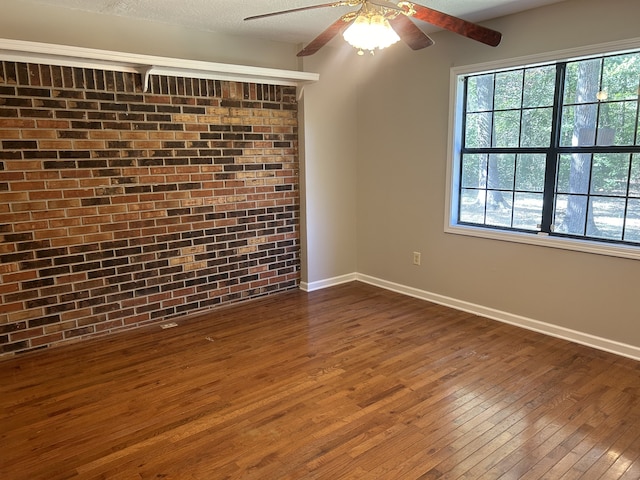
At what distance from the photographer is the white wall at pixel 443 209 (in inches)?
119

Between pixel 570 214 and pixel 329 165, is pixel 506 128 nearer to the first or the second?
pixel 570 214

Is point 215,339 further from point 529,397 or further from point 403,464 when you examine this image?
point 529,397

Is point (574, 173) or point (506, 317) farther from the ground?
point (574, 173)

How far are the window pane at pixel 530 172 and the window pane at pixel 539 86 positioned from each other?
1.24 ft

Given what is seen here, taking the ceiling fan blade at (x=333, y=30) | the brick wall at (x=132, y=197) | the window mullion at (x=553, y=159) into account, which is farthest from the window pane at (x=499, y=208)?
the ceiling fan blade at (x=333, y=30)

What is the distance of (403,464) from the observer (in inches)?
79.8

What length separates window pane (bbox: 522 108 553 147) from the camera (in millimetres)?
3307

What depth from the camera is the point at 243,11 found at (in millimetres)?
3162

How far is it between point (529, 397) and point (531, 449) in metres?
0.48

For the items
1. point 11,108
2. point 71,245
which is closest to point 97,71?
point 11,108

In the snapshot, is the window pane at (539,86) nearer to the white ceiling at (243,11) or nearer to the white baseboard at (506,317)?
the white ceiling at (243,11)

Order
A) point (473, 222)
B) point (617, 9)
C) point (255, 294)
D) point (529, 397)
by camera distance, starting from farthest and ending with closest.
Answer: point (255, 294), point (473, 222), point (617, 9), point (529, 397)

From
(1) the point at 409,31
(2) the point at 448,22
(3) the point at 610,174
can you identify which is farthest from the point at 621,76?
(1) the point at 409,31

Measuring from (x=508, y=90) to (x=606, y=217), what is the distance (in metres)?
1.18
